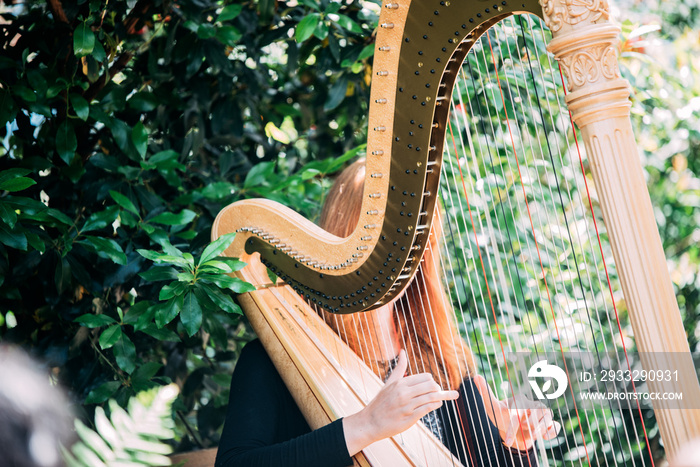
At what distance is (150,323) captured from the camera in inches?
63.8

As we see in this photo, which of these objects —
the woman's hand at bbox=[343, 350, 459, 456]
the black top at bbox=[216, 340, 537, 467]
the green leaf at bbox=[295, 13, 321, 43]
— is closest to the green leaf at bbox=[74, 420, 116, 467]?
the woman's hand at bbox=[343, 350, 459, 456]

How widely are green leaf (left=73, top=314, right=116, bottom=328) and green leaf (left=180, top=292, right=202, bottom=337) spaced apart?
0.89ft

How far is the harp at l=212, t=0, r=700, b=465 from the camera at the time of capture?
0.67 meters

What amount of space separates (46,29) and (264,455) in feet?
4.45

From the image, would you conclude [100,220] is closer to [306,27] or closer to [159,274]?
[159,274]

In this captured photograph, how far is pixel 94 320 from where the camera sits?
5.35 feet

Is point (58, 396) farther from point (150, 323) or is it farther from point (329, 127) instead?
point (329, 127)

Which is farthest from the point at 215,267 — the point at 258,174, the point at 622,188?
the point at 622,188

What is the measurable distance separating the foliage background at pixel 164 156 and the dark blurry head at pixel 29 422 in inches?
38.6

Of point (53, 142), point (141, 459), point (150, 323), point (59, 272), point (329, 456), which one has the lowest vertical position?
point (329, 456)

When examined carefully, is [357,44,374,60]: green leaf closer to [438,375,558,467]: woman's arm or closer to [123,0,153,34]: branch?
[123,0,153,34]: branch

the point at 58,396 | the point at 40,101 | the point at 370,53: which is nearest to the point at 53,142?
the point at 40,101

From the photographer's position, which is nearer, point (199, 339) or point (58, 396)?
point (58, 396)

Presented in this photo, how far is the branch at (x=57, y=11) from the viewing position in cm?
178
